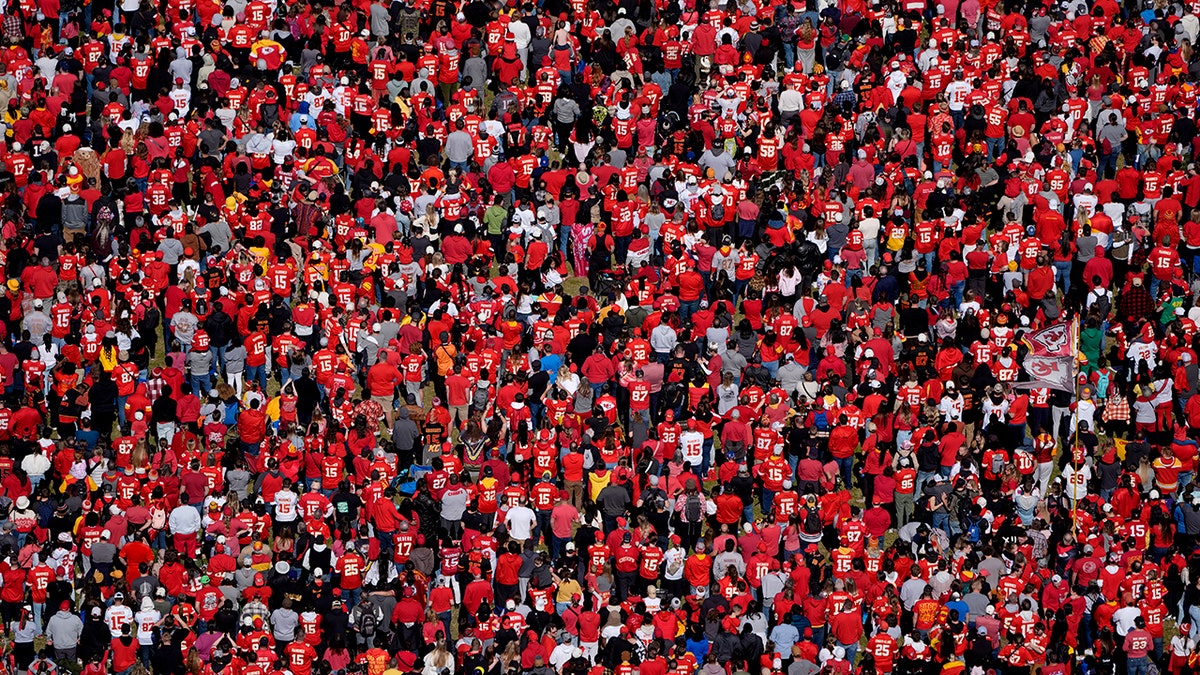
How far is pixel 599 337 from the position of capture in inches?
1427

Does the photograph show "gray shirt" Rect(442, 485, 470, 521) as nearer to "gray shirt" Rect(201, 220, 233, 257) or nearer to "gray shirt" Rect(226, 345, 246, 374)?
"gray shirt" Rect(226, 345, 246, 374)

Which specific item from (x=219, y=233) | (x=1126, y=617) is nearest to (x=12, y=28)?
(x=219, y=233)

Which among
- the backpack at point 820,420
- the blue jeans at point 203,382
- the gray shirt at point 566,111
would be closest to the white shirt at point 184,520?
the blue jeans at point 203,382

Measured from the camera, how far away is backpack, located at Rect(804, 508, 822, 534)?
108ft

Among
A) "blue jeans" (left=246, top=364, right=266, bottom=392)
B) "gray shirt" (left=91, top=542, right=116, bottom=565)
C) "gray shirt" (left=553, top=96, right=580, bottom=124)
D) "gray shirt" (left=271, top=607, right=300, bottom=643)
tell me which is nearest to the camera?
"gray shirt" (left=271, top=607, right=300, bottom=643)

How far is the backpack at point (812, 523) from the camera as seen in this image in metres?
33.1

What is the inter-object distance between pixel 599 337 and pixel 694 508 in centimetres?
375

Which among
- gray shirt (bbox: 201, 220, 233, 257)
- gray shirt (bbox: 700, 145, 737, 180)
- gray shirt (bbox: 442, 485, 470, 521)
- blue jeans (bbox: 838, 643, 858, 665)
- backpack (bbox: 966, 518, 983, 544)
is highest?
gray shirt (bbox: 700, 145, 737, 180)

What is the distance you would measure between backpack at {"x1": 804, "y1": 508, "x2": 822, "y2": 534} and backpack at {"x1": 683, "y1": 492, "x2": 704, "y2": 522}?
1.31m

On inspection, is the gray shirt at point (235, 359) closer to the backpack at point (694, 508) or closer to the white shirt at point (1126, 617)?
the backpack at point (694, 508)

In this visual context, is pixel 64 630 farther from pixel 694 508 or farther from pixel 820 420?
pixel 820 420

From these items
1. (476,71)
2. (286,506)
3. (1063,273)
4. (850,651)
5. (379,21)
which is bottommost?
(850,651)

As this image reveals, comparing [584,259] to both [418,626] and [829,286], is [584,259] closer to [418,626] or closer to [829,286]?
[829,286]

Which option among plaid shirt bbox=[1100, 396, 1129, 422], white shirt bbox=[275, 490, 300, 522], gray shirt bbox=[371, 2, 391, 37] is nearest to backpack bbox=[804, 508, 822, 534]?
plaid shirt bbox=[1100, 396, 1129, 422]
